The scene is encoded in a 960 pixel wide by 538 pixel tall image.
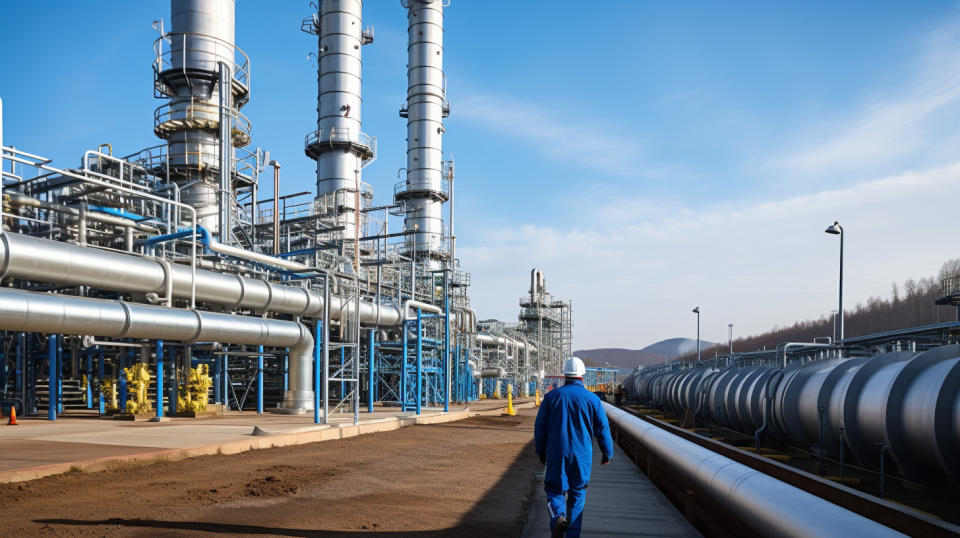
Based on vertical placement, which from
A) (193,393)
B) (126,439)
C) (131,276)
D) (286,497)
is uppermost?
(131,276)

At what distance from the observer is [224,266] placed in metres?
25.3

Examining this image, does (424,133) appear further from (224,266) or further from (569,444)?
(569,444)

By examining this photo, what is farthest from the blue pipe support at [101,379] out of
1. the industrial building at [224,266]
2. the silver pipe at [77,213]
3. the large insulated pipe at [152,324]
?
the large insulated pipe at [152,324]

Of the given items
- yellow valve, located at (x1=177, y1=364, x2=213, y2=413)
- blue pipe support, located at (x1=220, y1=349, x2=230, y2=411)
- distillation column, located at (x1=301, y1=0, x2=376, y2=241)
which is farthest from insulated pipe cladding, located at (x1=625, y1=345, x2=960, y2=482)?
distillation column, located at (x1=301, y1=0, x2=376, y2=241)

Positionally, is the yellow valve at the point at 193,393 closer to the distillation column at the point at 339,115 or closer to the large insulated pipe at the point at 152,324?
the large insulated pipe at the point at 152,324

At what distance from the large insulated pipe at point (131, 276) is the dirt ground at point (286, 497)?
564 centimetres

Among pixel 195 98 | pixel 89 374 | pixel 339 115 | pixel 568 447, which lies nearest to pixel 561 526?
pixel 568 447

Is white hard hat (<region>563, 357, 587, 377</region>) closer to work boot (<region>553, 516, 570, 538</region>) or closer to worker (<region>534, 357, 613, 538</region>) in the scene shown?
worker (<region>534, 357, 613, 538</region>)

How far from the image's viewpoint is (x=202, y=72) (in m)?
29.4

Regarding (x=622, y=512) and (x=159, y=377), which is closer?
(x=622, y=512)

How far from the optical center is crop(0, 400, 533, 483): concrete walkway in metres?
11.0

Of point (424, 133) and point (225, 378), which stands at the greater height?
point (424, 133)

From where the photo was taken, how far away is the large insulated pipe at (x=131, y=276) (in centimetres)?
1462

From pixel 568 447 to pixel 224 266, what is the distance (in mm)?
21192
